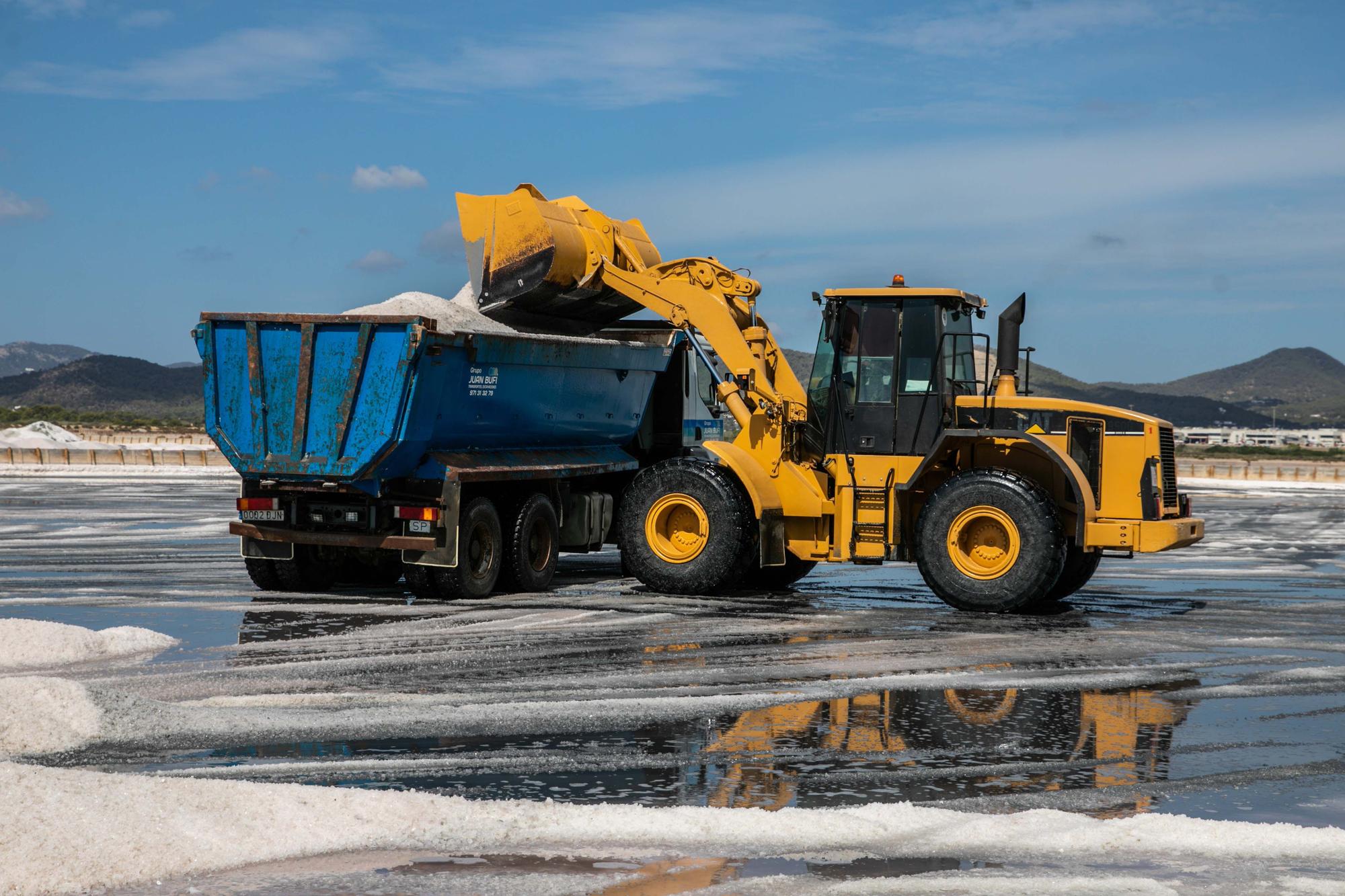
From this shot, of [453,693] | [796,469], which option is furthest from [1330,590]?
[453,693]

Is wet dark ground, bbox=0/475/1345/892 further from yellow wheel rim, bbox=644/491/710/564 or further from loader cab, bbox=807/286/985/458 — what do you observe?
loader cab, bbox=807/286/985/458

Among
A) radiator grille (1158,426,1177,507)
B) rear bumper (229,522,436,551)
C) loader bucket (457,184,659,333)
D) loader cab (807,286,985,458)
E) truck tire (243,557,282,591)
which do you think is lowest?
truck tire (243,557,282,591)

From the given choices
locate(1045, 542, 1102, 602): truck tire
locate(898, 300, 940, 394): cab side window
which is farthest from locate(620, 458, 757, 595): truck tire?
locate(1045, 542, 1102, 602): truck tire

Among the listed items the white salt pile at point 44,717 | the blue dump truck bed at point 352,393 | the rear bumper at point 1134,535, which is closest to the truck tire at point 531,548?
the blue dump truck bed at point 352,393

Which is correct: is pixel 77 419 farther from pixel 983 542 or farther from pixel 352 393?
pixel 983 542

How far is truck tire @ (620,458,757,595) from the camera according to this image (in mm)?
14602

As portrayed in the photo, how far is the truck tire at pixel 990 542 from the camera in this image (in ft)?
43.5

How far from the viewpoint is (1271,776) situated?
728 centimetres

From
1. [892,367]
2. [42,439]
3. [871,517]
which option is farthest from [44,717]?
[42,439]

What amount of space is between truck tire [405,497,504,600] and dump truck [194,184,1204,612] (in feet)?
0.09

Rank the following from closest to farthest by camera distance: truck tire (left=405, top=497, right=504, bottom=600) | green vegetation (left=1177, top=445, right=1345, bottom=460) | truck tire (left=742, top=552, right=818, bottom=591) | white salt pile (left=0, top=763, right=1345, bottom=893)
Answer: white salt pile (left=0, top=763, right=1345, bottom=893)
truck tire (left=405, top=497, right=504, bottom=600)
truck tire (left=742, top=552, right=818, bottom=591)
green vegetation (left=1177, top=445, right=1345, bottom=460)

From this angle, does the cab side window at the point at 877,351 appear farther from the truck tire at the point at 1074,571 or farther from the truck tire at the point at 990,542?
the truck tire at the point at 1074,571

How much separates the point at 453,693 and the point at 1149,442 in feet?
23.8

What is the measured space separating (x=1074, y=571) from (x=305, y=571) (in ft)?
25.2
